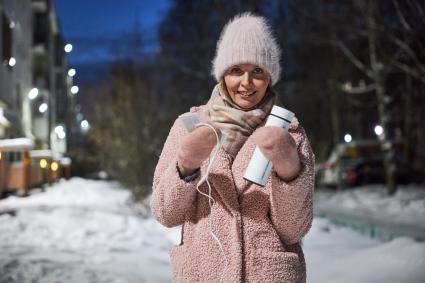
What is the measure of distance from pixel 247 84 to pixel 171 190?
51 cm

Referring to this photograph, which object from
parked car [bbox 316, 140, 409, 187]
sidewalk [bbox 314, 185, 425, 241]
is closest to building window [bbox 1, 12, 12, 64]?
sidewalk [bbox 314, 185, 425, 241]

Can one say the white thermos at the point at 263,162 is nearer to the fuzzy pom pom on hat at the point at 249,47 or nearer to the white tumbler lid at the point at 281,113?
the white tumbler lid at the point at 281,113

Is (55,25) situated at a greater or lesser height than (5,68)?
greater

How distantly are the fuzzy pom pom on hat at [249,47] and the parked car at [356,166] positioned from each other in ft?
73.2

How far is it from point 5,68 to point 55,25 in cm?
2326

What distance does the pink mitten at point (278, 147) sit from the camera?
1.91m

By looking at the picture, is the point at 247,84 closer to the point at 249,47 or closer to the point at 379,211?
the point at 249,47

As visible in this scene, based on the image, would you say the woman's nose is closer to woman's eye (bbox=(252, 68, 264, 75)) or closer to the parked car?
woman's eye (bbox=(252, 68, 264, 75))

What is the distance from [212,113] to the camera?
86.0 inches

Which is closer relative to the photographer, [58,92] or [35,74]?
[35,74]

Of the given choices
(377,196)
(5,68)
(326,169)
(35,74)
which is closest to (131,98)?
(5,68)

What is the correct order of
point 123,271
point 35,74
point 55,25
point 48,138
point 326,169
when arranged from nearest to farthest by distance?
point 123,271, point 326,169, point 48,138, point 35,74, point 55,25

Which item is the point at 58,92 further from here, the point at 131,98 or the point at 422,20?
the point at 422,20

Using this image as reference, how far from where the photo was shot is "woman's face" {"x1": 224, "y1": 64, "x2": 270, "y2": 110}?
2.20m
